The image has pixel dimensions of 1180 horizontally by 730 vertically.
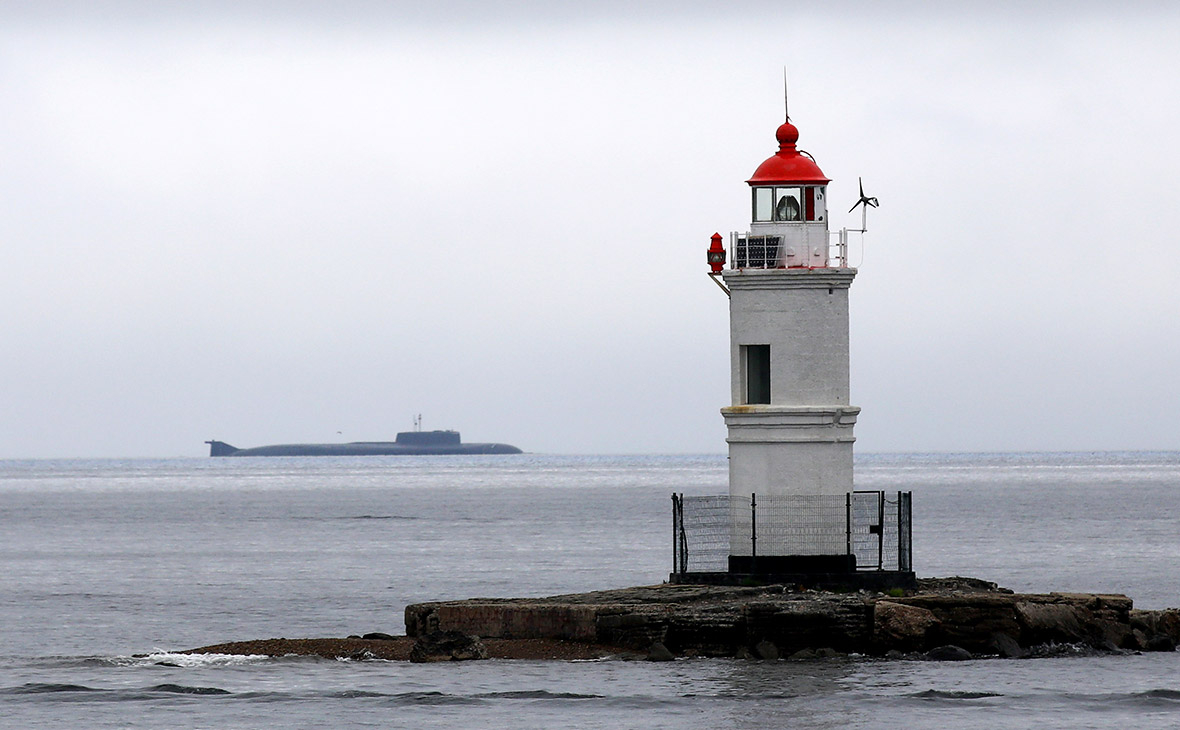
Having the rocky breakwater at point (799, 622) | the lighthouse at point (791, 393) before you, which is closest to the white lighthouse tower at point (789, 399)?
the lighthouse at point (791, 393)

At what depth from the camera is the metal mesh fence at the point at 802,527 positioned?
2417 centimetres

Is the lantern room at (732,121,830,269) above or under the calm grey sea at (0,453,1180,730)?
above

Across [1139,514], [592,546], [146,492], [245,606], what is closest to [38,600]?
[245,606]

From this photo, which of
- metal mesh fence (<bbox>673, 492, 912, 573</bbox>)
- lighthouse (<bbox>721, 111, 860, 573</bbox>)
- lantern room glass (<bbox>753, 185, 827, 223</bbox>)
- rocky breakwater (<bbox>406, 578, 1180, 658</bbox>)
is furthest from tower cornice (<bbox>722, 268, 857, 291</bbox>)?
rocky breakwater (<bbox>406, 578, 1180, 658</bbox>)

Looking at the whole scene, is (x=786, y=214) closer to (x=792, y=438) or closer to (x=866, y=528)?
(x=792, y=438)

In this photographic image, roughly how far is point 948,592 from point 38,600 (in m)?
22.9

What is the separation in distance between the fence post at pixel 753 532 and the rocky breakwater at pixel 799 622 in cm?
48

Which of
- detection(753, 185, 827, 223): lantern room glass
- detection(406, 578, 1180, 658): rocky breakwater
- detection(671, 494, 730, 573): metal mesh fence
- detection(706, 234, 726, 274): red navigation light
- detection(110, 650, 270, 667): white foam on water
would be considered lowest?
detection(110, 650, 270, 667): white foam on water

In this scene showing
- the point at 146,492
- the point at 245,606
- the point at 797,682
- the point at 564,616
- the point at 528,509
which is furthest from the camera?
the point at 146,492

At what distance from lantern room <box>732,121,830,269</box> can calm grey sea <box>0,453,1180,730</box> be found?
5.68m

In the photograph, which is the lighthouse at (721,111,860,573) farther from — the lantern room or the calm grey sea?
the calm grey sea

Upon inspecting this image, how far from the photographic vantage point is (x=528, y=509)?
94.6 metres

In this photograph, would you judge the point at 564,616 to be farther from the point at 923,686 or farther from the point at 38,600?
the point at 38,600

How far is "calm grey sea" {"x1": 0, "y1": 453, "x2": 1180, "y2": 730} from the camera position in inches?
820
